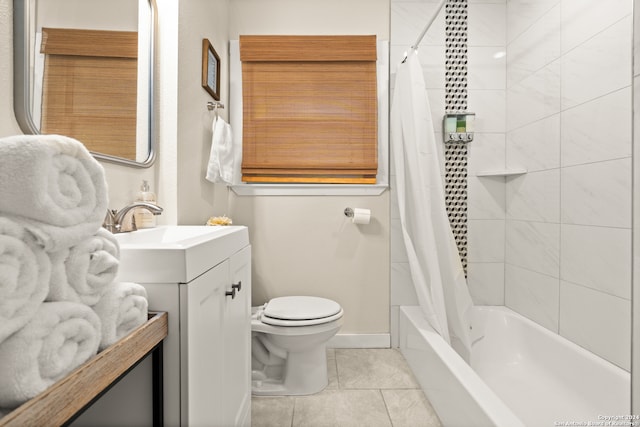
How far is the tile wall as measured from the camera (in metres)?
1.40

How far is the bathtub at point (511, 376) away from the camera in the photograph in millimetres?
1262

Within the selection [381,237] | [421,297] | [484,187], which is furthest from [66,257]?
[484,187]

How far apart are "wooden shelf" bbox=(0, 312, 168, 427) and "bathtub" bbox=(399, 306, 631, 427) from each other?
3.50ft

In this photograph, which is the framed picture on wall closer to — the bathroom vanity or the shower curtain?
the bathroom vanity

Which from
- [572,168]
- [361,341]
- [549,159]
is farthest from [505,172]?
[361,341]

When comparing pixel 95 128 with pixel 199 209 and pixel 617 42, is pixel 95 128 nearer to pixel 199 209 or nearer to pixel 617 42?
pixel 199 209

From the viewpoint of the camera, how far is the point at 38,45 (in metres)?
0.83

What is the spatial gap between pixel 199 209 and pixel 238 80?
1042mm

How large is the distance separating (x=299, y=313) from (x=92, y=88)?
1.28 metres

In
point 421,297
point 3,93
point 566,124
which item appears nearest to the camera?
point 3,93

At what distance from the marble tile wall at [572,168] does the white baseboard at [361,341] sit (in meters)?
0.87

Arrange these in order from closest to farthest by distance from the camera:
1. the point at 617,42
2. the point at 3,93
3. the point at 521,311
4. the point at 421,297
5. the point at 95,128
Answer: the point at 3,93
the point at 95,128
the point at 617,42
the point at 421,297
the point at 521,311

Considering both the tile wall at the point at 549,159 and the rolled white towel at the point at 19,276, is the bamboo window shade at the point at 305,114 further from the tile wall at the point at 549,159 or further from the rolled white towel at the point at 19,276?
the rolled white towel at the point at 19,276

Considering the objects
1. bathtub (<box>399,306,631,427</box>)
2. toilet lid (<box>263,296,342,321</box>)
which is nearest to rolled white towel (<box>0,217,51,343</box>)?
bathtub (<box>399,306,631,427</box>)
